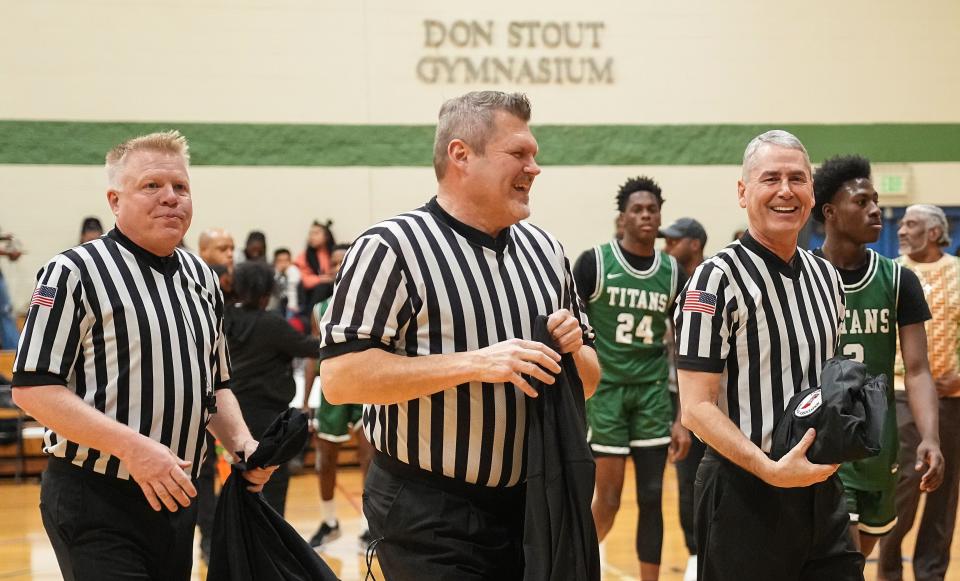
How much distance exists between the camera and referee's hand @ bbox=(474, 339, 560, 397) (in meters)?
2.66

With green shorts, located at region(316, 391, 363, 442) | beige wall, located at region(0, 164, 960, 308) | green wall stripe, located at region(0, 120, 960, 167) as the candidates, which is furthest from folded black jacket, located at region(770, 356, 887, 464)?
green wall stripe, located at region(0, 120, 960, 167)

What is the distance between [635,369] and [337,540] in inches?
112

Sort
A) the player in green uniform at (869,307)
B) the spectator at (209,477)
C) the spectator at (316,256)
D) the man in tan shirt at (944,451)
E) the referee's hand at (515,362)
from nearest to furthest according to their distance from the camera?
the referee's hand at (515,362) → the player in green uniform at (869,307) → the man in tan shirt at (944,451) → the spectator at (209,477) → the spectator at (316,256)

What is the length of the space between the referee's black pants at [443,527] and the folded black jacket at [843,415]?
2.76ft

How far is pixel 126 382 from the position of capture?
3.25 meters

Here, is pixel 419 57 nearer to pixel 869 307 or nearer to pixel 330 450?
pixel 330 450

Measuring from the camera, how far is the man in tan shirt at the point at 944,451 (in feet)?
19.2

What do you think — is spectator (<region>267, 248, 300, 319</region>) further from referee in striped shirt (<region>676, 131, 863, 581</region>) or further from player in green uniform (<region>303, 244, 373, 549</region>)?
referee in striped shirt (<region>676, 131, 863, 581</region>)

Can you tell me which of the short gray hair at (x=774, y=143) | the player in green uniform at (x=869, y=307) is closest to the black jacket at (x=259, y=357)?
the player in green uniform at (x=869, y=307)

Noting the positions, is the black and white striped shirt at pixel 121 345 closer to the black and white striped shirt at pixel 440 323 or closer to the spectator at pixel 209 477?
the black and white striped shirt at pixel 440 323

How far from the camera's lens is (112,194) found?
11.3 ft

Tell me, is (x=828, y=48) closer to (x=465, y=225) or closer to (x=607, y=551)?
(x=607, y=551)

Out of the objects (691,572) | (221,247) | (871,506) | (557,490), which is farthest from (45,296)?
(221,247)

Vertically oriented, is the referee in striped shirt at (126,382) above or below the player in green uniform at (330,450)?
above
